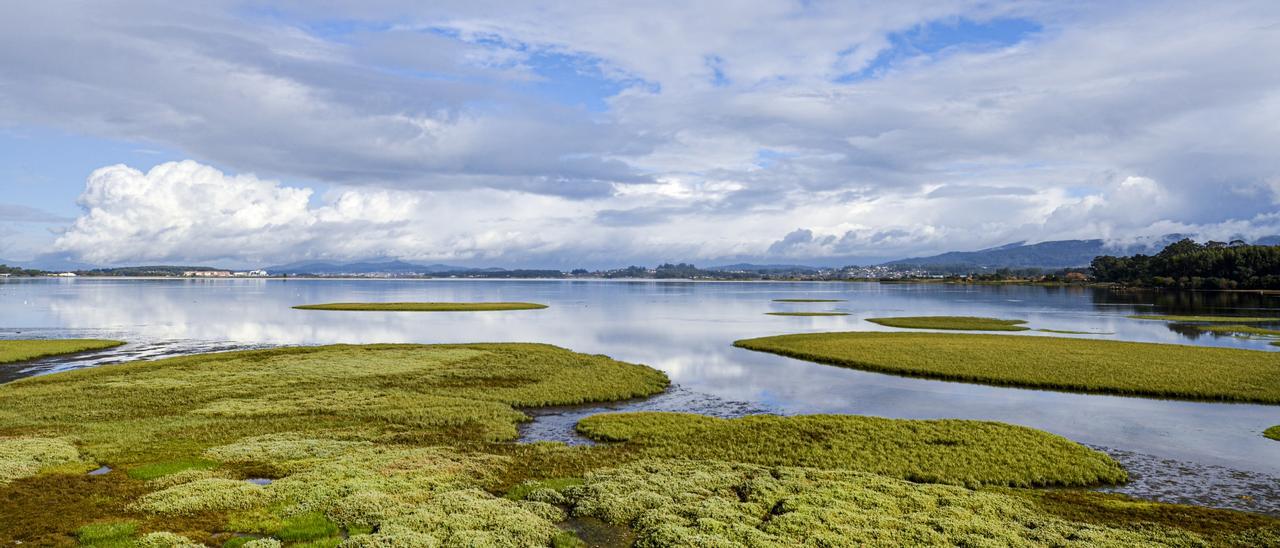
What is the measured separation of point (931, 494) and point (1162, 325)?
9852cm

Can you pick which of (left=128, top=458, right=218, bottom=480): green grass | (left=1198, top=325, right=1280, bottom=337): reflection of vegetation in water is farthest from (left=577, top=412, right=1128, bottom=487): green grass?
(left=1198, top=325, right=1280, bottom=337): reflection of vegetation in water

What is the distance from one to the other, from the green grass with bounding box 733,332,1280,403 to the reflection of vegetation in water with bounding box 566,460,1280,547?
92.8 feet

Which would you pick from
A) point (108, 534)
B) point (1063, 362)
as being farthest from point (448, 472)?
point (1063, 362)

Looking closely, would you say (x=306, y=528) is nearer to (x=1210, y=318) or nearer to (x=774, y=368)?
(x=774, y=368)

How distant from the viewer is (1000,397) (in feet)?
144

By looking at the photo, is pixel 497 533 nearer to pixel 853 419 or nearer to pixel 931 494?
pixel 931 494

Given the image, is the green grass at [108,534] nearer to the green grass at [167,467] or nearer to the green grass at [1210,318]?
the green grass at [167,467]

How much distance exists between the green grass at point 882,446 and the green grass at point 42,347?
58.7 m

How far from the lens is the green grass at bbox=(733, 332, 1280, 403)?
148 feet

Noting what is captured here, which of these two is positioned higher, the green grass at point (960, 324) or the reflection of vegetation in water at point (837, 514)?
the reflection of vegetation in water at point (837, 514)

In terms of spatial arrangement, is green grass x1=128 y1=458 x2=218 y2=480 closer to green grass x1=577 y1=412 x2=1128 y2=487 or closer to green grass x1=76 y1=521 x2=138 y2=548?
green grass x1=76 y1=521 x2=138 y2=548

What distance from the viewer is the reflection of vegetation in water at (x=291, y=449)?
19.9 metres

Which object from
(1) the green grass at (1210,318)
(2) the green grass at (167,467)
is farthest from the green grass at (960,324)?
(2) the green grass at (167,467)

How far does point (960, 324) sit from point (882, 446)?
3117 inches
